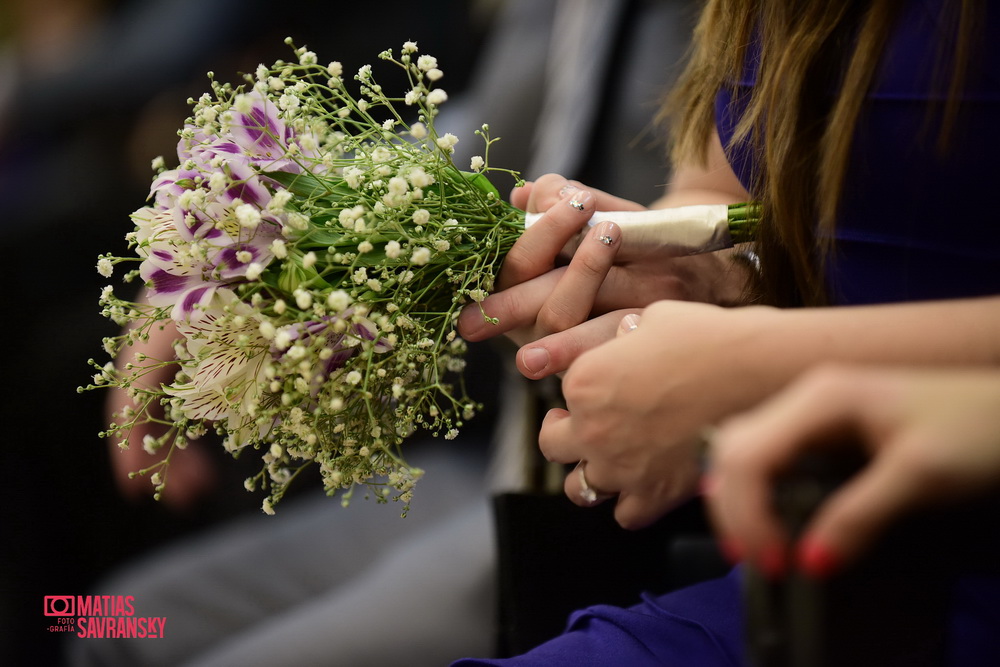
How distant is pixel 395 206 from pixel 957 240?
0.51m

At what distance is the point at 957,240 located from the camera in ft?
2.16

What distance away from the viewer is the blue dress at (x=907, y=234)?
0.62m

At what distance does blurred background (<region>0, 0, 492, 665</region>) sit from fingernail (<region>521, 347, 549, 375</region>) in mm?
1451

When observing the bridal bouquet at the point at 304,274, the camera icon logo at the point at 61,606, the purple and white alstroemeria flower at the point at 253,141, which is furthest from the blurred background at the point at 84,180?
the purple and white alstroemeria flower at the point at 253,141

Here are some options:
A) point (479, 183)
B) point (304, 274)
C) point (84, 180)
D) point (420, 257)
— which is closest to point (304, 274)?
point (304, 274)

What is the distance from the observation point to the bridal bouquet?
66cm

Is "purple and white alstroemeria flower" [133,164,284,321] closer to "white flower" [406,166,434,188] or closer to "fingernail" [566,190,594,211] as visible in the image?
"white flower" [406,166,434,188]

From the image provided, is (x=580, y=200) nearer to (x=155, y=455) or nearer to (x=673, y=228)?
(x=673, y=228)

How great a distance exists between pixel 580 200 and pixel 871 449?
1.47 ft

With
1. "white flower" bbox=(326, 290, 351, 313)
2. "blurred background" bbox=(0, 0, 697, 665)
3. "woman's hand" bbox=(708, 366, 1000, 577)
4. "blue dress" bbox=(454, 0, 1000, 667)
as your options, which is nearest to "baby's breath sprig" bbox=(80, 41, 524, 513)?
"white flower" bbox=(326, 290, 351, 313)

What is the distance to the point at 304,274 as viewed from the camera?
66 centimetres

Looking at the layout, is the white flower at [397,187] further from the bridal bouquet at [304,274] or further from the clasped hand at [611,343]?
the clasped hand at [611,343]

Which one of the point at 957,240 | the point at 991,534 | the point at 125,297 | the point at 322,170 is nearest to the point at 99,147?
the point at 125,297

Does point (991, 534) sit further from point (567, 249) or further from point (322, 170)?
point (322, 170)
